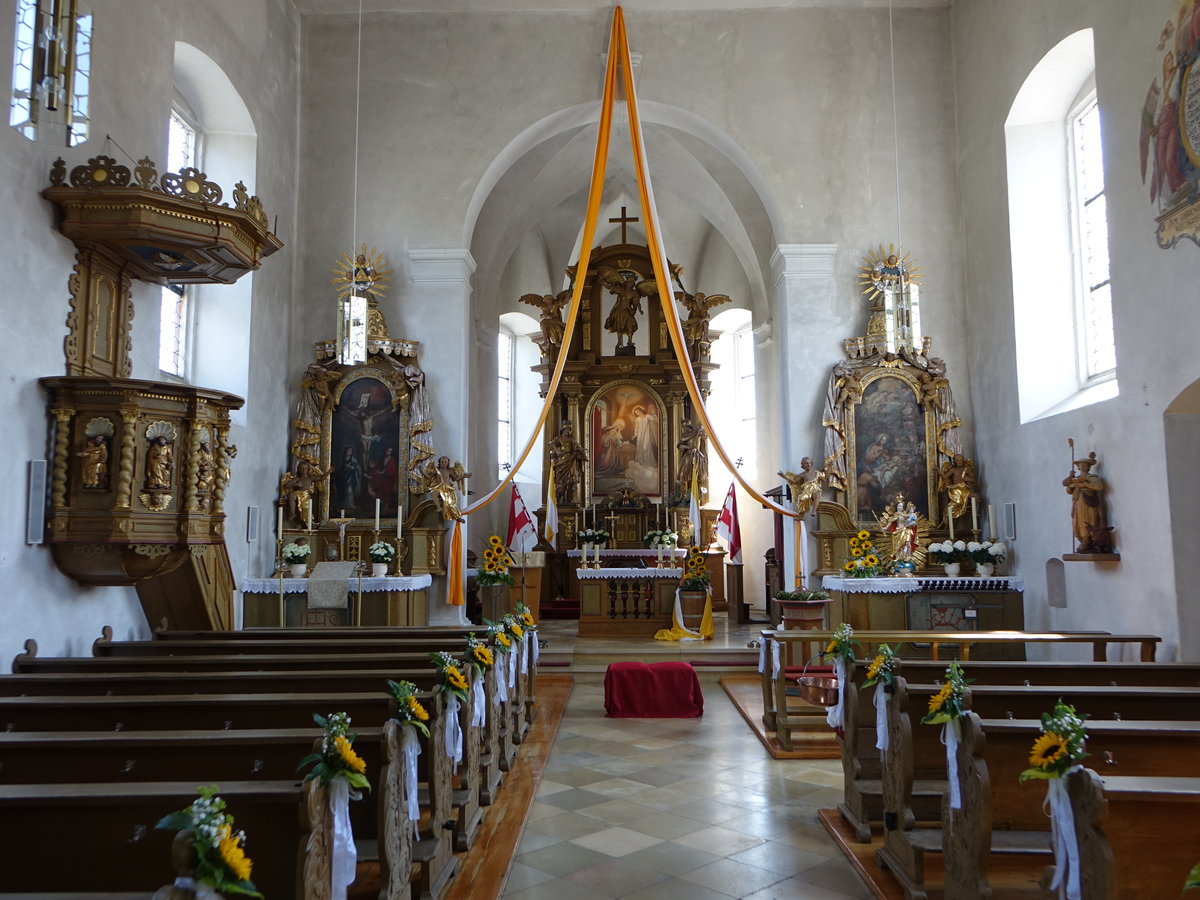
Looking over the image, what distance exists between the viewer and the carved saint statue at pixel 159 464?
23.6ft

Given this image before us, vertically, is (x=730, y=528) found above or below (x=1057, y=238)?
below

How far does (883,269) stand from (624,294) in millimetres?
6856

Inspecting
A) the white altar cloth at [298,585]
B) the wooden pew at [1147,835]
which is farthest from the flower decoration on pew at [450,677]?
the white altar cloth at [298,585]

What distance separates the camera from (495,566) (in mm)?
13695

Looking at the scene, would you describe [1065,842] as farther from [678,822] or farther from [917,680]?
[678,822]

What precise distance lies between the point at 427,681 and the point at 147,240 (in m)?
4.53

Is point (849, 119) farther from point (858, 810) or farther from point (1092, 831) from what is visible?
point (1092, 831)

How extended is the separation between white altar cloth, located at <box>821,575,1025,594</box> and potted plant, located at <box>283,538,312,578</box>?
6.73m

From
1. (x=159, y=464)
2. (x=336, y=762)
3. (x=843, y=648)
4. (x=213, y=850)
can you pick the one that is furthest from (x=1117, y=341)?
(x=213, y=850)

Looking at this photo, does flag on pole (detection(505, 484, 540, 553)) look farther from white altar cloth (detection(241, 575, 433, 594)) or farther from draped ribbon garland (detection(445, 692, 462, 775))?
draped ribbon garland (detection(445, 692, 462, 775))

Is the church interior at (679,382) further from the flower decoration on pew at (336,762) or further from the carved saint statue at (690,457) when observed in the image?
the flower decoration on pew at (336,762)

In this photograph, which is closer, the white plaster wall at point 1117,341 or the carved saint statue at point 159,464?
the carved saint statue at point 159,464

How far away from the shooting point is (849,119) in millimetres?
13570

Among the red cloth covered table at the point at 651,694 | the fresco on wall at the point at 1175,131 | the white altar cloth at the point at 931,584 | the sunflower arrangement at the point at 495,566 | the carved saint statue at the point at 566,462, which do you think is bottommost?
the red cloth covered table at the point at 651,694
